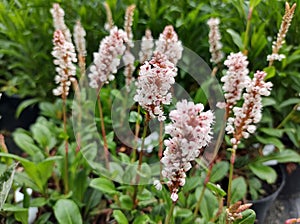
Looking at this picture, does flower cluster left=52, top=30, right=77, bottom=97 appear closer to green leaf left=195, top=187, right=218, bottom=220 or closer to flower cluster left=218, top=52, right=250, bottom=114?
flower cluster left=218, top=52, right=250, bottom=114

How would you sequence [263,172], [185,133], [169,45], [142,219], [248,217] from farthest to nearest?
[263,172], [142,219], [169,45], [248,217], [185,133]

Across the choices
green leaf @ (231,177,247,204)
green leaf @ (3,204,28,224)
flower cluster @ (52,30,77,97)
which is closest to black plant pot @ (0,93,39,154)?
green leaf @ (3,204,28,224)

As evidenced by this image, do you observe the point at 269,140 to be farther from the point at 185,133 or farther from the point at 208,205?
the point at 185,133

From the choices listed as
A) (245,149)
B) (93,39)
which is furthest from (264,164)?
(93,39)

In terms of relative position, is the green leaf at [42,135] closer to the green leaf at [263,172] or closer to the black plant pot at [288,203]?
the green leaf at [263,172]

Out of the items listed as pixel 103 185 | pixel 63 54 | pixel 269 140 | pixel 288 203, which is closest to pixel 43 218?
pixel 103 185
